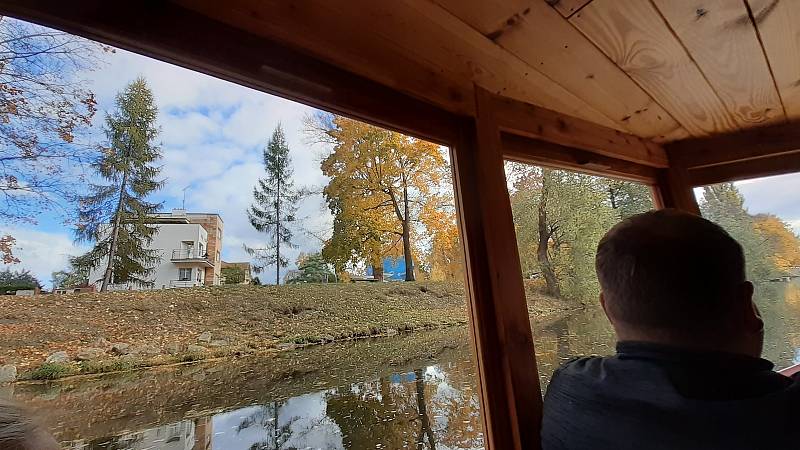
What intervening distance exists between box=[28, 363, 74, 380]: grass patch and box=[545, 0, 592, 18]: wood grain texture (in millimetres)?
1435

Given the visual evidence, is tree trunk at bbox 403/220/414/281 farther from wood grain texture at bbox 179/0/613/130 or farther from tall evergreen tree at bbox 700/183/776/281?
tall evergreen tree at bbox 700/183/776/281

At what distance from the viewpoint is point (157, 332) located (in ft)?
4.34

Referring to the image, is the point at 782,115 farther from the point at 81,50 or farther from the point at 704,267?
the point at 81,50

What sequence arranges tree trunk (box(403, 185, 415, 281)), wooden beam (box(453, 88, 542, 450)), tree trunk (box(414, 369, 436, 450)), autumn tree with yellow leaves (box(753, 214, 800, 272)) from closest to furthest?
wooden beam (box(453, 88, 542, 450)), tree trunk (box(414, 369, 436, 450)), tree trunk (box(403, 185, 415, 281)), autumn tree with yellow leaves (box(753, 214, 800, 272))

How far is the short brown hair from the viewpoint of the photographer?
0.55 meters

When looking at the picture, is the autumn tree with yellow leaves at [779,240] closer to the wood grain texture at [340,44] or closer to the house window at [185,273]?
the wood grain texture at [340,44]

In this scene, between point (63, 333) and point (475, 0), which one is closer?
point (475, 0)

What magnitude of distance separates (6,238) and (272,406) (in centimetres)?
112

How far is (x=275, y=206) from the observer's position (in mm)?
1598

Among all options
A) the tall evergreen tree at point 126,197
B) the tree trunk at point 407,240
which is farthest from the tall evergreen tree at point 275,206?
the tree trunk at point 407,240

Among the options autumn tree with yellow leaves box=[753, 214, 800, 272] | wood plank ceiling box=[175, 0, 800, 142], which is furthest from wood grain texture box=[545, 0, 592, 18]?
autumn tree with yellow leaves box=[753, 214, 800, 272]

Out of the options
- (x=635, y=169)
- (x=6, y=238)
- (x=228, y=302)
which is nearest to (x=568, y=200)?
(x=635, y=169)

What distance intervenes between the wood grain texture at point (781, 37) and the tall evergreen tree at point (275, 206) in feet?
4.89

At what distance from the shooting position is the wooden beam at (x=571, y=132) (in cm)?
119
